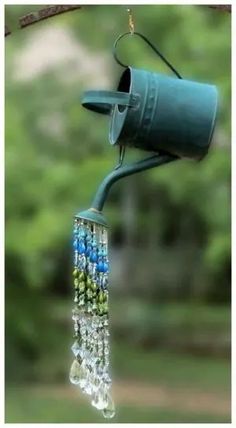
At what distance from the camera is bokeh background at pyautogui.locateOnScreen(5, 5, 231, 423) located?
20.0ft

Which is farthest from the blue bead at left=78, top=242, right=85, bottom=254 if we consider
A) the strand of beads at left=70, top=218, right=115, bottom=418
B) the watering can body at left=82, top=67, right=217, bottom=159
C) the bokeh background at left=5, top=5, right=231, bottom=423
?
the bokeh background at left=5, top=5, right=231, bottom=423

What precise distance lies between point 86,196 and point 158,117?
15.7 feet

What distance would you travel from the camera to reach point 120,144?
1440 mm

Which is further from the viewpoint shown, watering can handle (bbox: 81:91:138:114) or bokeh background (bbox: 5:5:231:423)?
bokeh background (bbox: 5:5:231:423)

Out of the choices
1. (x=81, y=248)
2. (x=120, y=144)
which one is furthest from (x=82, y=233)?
(x=120, y=144)

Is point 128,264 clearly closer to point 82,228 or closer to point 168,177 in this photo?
point 168,177

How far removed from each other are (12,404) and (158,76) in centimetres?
513

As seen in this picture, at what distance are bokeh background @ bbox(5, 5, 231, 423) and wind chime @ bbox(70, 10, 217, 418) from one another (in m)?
3.74

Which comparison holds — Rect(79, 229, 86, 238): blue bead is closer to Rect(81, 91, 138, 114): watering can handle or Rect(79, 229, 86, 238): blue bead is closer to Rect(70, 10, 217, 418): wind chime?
Rect(70, 10, 217, 418): wind chime

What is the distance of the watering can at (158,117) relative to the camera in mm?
1406

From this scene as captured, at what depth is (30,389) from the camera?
6.80 meters

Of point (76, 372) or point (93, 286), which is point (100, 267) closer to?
point (93, 286)

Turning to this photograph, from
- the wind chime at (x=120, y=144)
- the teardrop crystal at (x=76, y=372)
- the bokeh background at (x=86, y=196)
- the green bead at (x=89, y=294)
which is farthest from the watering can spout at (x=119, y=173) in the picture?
the bokeh background at (x=86, y=196)

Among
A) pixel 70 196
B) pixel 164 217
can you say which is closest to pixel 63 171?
pixel 70 196
